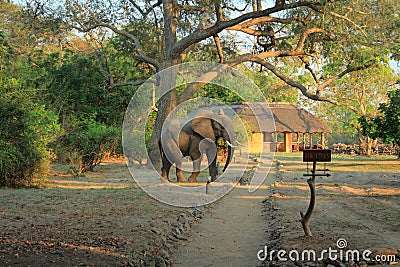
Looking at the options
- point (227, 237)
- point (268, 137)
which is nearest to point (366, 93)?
point (268, 137)

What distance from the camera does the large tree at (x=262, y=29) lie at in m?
16.9

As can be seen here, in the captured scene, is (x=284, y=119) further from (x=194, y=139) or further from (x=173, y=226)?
(x=173, y=226)

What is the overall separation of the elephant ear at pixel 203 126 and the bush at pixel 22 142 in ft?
14.7

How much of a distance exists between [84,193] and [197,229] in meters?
4.51

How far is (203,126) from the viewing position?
1681 centimetres

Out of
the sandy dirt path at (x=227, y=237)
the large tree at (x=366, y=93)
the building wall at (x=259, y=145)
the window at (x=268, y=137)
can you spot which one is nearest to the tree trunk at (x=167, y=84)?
the sandy dirt path at (x=227, y=237)

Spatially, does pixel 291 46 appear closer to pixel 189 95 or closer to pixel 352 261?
pixel 189 95

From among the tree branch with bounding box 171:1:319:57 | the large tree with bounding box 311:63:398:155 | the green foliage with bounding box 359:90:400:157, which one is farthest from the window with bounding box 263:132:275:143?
the green foliage with bounding box 359:90:400:157

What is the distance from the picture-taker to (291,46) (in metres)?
21.2

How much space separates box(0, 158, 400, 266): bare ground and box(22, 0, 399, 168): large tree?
17.7ft

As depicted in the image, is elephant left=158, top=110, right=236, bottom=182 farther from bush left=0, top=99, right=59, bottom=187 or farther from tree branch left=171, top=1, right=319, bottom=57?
bush left=0, top=99, right=59, bottom=187

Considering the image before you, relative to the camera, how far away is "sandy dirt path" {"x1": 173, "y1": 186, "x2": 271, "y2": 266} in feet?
25.2

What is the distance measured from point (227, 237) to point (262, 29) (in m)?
13.9

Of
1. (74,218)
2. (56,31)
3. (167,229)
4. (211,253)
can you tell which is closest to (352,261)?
(211,253)
